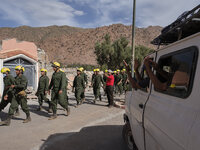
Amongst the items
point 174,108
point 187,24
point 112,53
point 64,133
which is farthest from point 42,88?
point 112,53

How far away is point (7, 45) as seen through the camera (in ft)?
39.2

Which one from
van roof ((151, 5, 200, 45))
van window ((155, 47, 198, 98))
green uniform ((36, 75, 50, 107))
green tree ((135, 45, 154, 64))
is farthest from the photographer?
green tree ((135, 45, 154, 64))

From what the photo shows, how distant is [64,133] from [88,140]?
2.86 ft

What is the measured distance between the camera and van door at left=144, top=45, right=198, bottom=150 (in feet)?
4.43

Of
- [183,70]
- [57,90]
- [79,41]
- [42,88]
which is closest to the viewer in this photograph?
[183,70]

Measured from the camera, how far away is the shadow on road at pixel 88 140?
3.61 meters

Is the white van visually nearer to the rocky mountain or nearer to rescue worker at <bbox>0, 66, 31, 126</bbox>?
rescue worker at <bbox>0, 66, 31, 126</bbox>

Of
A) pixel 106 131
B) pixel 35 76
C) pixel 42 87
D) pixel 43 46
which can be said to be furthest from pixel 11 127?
pixel 43 46

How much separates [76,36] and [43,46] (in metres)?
19.6

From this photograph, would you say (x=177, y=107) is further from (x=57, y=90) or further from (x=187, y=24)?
(x=57, y=90)

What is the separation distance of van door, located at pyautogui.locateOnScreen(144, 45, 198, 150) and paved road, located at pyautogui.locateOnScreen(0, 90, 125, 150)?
1.94m

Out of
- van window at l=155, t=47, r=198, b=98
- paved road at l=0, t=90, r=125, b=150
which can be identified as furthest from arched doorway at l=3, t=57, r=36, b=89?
van window at l=155, t=47, r=198, b=98

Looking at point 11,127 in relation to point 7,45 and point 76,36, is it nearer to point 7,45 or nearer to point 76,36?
point 7,45

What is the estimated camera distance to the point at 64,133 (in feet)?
14.8
